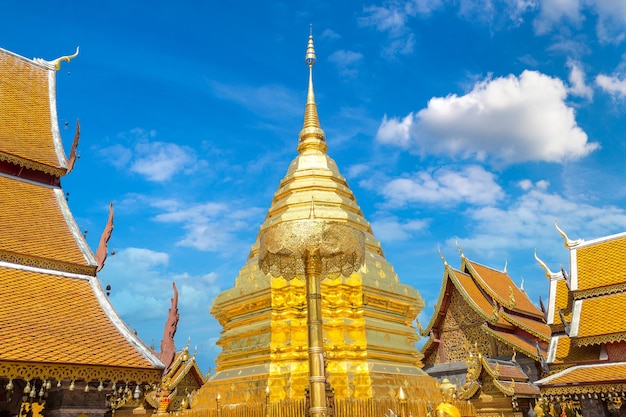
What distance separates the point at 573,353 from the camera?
12.6 m

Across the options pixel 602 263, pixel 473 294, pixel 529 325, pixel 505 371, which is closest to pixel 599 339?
pixel 602 263

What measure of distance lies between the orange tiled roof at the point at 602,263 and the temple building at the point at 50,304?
10.8 m

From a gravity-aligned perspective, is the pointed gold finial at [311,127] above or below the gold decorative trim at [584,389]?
above

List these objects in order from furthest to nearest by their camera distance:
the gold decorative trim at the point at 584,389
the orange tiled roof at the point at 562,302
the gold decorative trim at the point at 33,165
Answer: the orange tiled roof at the point at 562,302
the gold decorative trim at the point at 584,389
the gold decorative trim at the point at 33,165

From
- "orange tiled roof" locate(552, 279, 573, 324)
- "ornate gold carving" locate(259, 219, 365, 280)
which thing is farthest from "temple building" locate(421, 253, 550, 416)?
"ornate gold carving" locate(259, 219, 365, 280)

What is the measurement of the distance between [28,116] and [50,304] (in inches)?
193

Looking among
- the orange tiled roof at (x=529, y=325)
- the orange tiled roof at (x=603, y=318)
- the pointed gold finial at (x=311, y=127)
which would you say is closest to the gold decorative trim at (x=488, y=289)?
the orange tiled roof at (x=529, y=325)

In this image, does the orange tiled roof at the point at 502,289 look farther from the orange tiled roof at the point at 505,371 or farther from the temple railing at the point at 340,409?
the temple railing at the point at 340,409

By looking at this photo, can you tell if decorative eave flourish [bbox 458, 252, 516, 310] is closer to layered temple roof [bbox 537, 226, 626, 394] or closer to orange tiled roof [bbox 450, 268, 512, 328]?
orange tiled roof [bbox 450, 268, 512, 328]

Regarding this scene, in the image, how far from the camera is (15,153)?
357 inches

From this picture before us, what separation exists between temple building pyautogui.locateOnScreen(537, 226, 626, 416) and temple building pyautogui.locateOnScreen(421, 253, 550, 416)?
2.07 meters

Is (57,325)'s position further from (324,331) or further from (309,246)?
(324,331)

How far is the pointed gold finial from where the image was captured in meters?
14.8

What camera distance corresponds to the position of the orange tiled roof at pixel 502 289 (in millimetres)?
19516
